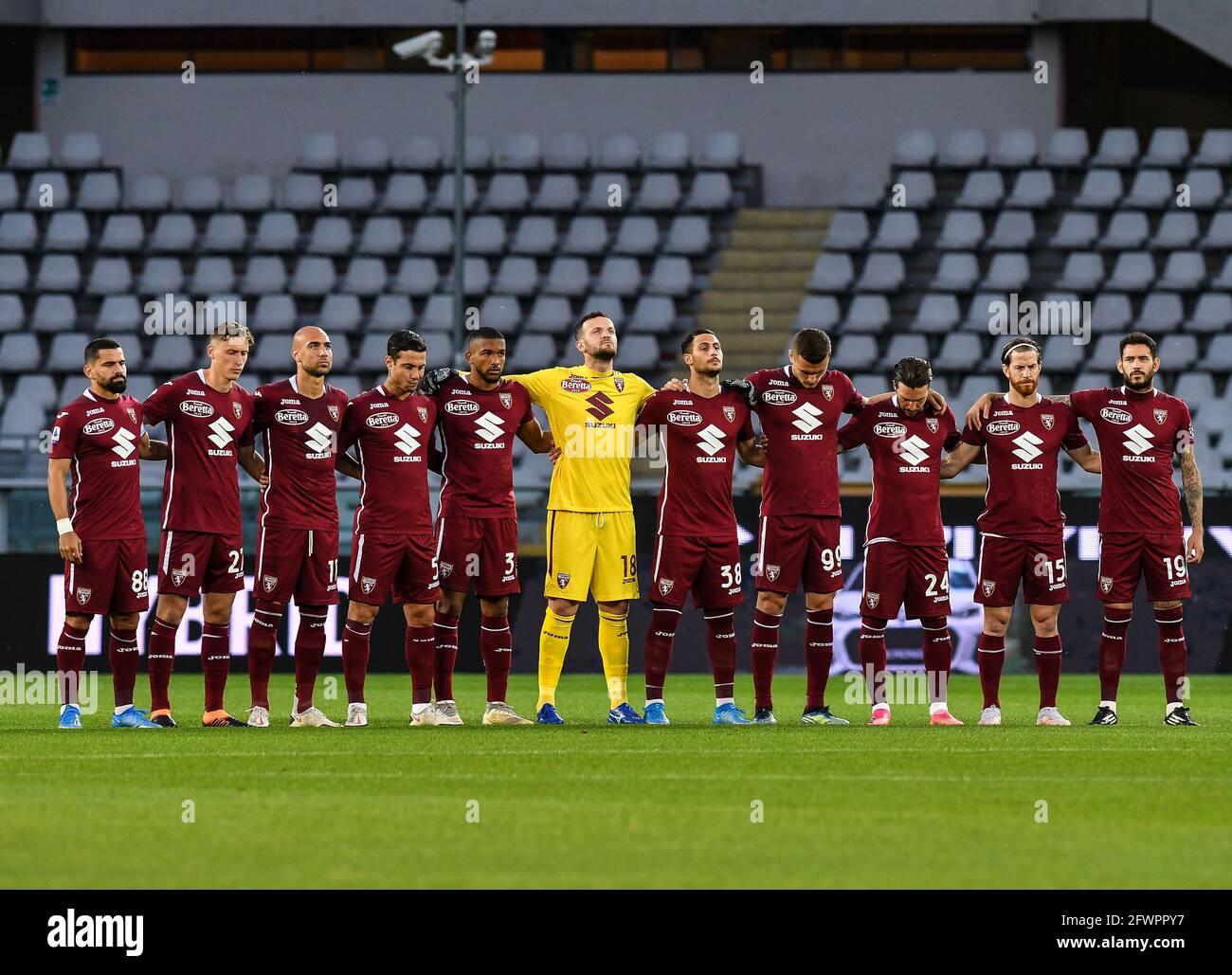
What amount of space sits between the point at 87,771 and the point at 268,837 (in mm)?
2327

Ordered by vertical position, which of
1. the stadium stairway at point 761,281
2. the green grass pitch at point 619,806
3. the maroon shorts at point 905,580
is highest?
the stadium stairway at point 761,281

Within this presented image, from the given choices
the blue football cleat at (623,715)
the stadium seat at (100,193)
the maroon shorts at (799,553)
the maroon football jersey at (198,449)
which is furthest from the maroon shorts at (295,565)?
the stadium seat at (100,193)

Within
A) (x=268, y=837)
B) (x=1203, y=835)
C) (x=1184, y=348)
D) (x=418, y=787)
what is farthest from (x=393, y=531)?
(x=1184, y=348)

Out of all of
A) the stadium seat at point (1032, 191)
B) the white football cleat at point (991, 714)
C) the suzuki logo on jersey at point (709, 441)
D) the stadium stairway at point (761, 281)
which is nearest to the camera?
the suzuki logo on jersey at point (709, 441)

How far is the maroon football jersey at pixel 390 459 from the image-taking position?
1142 cm

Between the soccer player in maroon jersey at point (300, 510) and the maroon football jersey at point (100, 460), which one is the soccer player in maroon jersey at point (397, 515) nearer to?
the soccer player in maroon jersey at point (300, 510)

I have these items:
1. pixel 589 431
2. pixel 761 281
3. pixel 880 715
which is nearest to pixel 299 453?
pixel 589 431

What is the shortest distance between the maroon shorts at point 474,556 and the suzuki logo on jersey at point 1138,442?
348 centimetres

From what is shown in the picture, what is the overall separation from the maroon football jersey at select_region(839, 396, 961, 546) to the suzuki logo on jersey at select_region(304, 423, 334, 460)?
9.85 ft

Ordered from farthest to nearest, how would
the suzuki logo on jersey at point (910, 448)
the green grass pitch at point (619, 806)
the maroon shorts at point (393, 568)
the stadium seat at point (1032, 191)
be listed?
the stadium seat at point (1032, 191) < the suzuki logo on jersey at point (910, 448) < the maroon shorts at point (393, 568) < the green grass pitch at point (619, 806)

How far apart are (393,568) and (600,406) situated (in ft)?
4.71

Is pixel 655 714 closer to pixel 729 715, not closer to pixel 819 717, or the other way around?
pixel 729 715

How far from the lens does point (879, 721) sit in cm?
1178

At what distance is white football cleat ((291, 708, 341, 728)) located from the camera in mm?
11500
